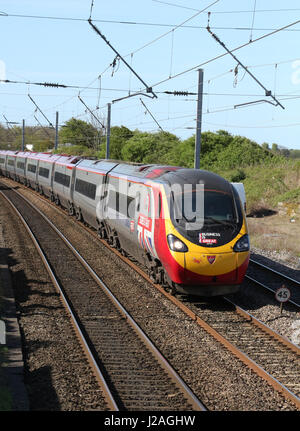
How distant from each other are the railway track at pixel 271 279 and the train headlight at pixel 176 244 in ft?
9.89

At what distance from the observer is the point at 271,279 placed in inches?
584

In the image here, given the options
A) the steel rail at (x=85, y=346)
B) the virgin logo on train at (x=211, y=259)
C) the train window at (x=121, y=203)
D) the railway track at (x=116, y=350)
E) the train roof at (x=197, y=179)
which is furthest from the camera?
the train window at (x=121, y=203)

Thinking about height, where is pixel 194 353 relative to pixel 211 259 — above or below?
below

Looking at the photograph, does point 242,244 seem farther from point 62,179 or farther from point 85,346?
point 62,179

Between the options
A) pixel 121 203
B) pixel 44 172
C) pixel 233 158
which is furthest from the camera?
pixel 233 158

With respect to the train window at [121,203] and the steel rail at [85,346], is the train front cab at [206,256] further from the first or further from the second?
the train window at [121,203]

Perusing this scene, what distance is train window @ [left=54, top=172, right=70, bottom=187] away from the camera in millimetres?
27622

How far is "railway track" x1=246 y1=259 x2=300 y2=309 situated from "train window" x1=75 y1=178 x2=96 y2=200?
736cm

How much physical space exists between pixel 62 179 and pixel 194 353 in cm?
2111

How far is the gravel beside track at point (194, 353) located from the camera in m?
7.57

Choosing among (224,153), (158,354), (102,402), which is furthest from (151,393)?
(224,153)

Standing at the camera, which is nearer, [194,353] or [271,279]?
[194,353]

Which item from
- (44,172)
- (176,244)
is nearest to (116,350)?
(176,244)

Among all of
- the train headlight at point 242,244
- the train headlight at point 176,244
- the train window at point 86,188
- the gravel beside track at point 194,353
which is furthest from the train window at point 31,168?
the train headlight at point 242,244
